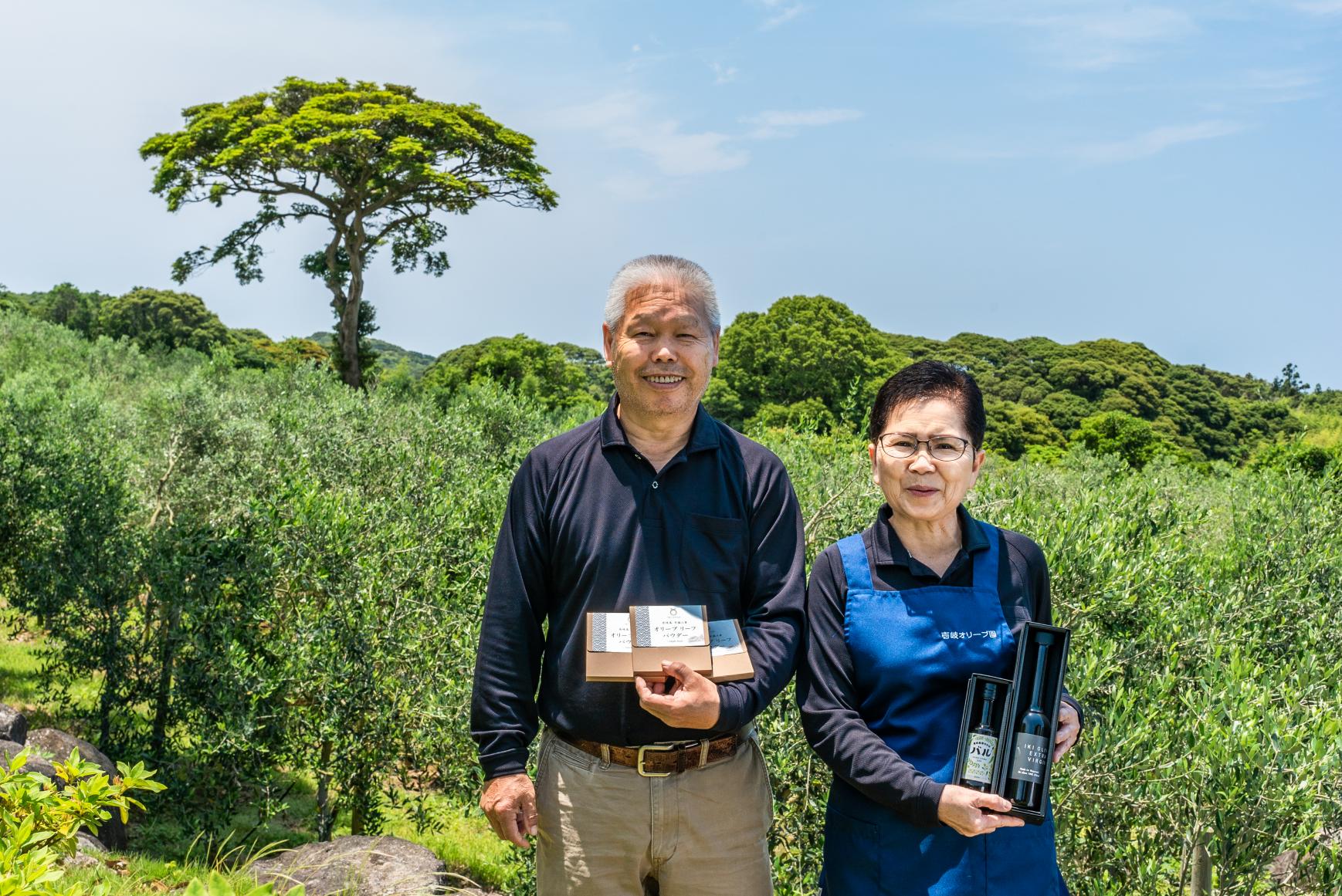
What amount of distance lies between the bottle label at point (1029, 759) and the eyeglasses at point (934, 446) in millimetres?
702

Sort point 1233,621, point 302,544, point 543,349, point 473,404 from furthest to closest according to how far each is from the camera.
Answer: point 543,349, point 473,404, point 302,544, point 1233,621

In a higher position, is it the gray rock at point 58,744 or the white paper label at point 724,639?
the white paper label at point 724,639

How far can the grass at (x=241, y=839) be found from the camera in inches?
252

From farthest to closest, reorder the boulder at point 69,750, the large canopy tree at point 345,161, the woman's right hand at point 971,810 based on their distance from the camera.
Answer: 1. the large canopy tree at point 345,161
2. the boulder at point 69,750
3. the woman's right hand at point 971,810

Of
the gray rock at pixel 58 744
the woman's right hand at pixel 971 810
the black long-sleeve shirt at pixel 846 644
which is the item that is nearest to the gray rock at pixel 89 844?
the gray rock at pixel 58 744

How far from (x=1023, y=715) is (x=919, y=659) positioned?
0.89ft

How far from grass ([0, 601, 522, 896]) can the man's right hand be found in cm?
310

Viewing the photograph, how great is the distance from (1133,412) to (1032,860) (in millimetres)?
52421

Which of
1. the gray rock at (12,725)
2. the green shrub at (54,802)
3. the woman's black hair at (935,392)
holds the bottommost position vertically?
the gray rock at (12,725)

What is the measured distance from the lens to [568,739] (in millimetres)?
2861

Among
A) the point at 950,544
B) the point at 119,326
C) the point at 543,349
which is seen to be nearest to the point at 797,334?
the point at 543,349

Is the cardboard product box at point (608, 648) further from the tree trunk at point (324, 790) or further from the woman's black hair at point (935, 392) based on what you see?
the tree trunk at point (324, 790)

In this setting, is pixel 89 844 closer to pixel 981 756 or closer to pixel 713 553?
pixel 713 553

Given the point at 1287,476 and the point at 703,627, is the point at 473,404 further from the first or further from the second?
the point at 703,627
